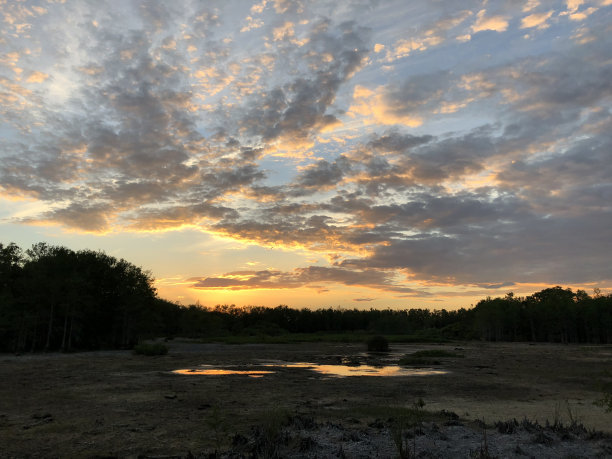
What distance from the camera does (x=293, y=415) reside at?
Result: 14914mm

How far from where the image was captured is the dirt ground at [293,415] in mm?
10539

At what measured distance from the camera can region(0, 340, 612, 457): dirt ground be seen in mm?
10539

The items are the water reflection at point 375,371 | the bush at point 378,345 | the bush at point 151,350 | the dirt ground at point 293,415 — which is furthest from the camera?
the bush at point 378,345

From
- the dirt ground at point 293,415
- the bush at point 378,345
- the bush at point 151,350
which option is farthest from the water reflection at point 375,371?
the bush at point 151,350

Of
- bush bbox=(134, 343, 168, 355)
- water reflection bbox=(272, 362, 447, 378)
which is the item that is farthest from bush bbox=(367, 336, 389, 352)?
bush bbox=(134, 343, 168, 355)

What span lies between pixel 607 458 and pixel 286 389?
15.9 metres

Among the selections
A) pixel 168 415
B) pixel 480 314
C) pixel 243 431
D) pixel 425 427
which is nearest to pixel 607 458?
pixel 425 427

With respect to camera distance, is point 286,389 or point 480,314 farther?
point 480,314

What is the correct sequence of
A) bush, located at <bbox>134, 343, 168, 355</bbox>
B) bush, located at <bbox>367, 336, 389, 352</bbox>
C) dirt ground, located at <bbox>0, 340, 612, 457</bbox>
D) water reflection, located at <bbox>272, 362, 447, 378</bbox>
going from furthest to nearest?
→ bush, located at <bbox>367, 336, 389, 352</bbox> → bush, located at <bbox>134, 343, 168, 355</bbox> → water reflection, located at <bbox>272, 362, 447, 378</bbox> → dirt ground, located at <bbox>0, 340, 612, 457</bbox>

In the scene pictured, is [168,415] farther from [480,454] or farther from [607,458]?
[607,458]

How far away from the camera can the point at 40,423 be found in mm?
13984

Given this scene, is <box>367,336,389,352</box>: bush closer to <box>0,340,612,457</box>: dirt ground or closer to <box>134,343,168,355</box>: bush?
<box>134,343,168,355</box>: bush

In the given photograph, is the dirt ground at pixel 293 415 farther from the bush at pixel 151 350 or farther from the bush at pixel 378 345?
the bush at pixel 378 345

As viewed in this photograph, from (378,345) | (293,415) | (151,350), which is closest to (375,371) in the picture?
(293,415)
